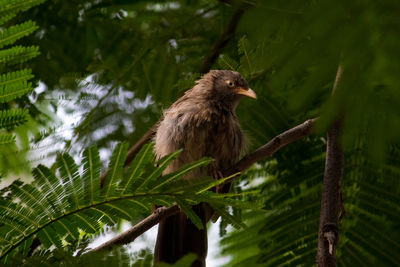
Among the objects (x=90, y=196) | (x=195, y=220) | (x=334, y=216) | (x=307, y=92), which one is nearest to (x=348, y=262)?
(x=334, y=216)

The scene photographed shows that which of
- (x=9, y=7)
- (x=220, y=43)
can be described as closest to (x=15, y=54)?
(x=9, y=7)

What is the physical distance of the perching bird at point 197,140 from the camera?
15.6 ft

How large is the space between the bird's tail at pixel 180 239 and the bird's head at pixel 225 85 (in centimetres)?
114

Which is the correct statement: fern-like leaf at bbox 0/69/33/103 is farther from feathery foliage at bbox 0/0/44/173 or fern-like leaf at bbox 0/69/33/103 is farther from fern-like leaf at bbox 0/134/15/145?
fern-like leaf at bbox 0/134/15/145

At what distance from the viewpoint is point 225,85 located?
211 inches

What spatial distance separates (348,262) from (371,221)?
12.9 inches

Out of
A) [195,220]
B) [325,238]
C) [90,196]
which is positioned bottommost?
[325,238]

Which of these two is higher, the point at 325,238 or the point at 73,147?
the point at 73,147

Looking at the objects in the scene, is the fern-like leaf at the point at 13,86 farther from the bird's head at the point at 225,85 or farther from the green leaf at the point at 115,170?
the bird's head at the point at 225,85

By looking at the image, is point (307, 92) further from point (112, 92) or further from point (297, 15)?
point (112, 92)

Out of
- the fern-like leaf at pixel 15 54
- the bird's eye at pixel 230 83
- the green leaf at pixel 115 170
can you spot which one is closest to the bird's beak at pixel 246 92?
the bird's eye at pixel 230 83

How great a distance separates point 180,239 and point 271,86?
3.34 m

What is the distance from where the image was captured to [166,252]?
464 cm

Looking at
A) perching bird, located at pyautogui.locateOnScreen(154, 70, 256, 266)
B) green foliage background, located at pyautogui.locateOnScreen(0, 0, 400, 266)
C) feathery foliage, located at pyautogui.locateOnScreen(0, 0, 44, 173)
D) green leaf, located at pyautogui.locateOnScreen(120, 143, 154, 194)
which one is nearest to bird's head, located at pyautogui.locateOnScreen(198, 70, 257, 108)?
perching bird, located at pyautogui.locateOnScreen(154, 70, 256, 266)
